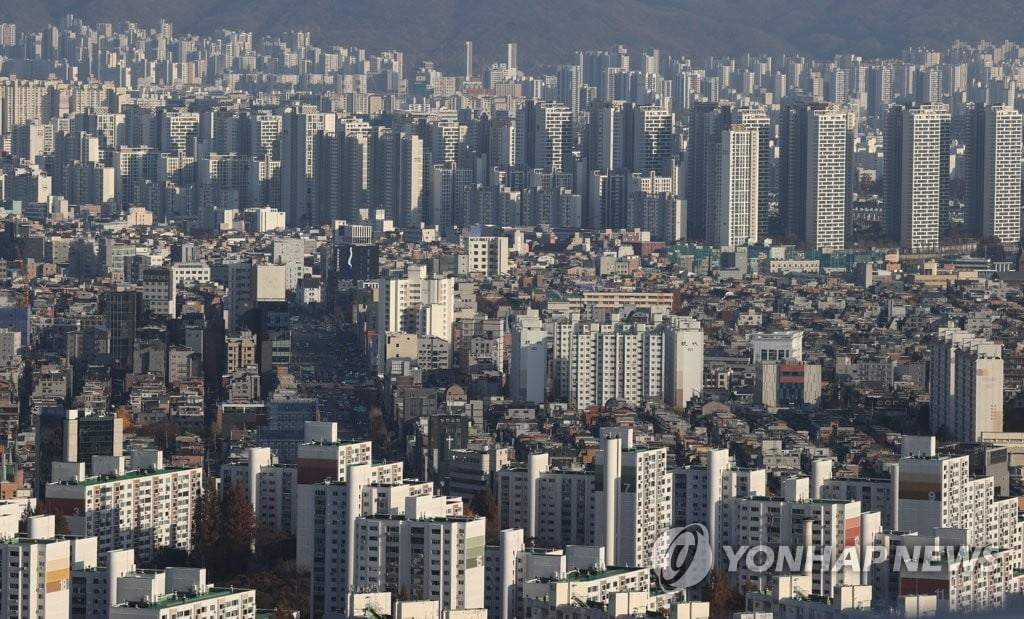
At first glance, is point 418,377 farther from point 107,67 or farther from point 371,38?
point 371,38

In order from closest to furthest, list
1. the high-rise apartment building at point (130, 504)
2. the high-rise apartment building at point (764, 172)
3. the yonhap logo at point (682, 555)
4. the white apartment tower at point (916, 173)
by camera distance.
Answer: the yonhap logo at point (682, 555) < the high-rise apartment building at point (130, 504) < the high-rise apartment building at point (764, 172) < the white apartment tower at point (916, 173)

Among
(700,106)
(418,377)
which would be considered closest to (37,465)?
(418,377)

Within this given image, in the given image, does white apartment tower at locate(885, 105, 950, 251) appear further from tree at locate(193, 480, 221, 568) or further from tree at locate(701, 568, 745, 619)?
tree at locate(701, 568, 745, 619)

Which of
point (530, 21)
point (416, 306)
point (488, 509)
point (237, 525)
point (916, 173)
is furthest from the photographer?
point (530, 21)

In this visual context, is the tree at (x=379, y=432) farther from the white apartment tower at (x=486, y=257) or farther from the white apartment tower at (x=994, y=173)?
the white apartment tower at (x=994, y=173)

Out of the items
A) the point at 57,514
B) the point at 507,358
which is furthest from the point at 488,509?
the point at 507,358

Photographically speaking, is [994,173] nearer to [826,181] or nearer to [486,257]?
[826,181]

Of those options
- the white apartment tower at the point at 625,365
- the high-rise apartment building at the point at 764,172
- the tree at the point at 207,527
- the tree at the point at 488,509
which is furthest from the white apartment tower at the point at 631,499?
the high-rise apartment building at the point at 764,172
